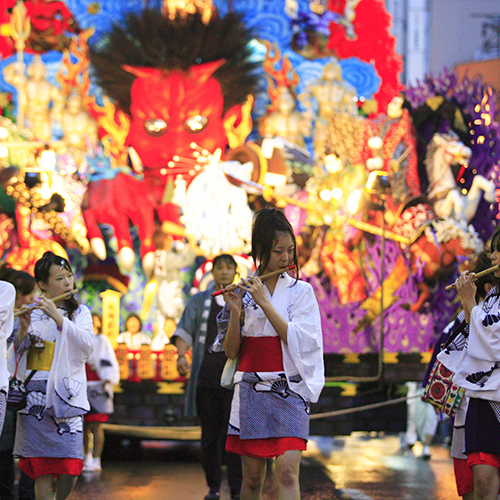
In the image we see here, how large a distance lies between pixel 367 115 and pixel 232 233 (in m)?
2.44

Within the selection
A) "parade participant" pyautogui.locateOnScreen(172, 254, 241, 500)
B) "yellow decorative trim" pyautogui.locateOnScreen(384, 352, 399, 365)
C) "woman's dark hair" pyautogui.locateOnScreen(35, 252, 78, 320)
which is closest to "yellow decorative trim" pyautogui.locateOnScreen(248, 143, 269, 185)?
"yellow decorative trim" pyautogui.locateOnScreen(384, 352, 399, 365)

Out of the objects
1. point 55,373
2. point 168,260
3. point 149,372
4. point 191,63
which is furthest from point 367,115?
point 55,373

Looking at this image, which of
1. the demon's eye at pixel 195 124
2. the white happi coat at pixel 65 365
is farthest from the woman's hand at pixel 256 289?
the demon's eye at pixel 195 124

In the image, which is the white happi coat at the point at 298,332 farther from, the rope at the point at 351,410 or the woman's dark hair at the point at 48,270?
the rope at the point at 351,410

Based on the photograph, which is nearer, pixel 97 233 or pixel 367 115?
pixel 97 233

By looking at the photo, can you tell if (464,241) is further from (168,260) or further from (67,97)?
(67,97)

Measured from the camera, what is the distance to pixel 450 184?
8.88m

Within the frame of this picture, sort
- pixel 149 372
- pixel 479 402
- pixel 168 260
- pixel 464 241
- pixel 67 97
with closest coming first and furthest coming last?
pixel 479 402, pixel 149 372, pixel 464 241, pixel 168 260, pixel 67 97

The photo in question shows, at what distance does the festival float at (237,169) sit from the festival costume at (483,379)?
4.34m

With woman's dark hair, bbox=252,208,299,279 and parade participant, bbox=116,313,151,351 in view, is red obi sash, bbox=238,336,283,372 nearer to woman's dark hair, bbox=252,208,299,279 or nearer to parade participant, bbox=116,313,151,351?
woman's dark hair, bbox=252,208,299,279

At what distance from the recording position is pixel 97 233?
930 cm

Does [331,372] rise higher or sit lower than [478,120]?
lower

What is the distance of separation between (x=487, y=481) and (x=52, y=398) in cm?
203

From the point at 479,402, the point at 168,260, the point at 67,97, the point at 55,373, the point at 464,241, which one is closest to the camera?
the point at 479,402
